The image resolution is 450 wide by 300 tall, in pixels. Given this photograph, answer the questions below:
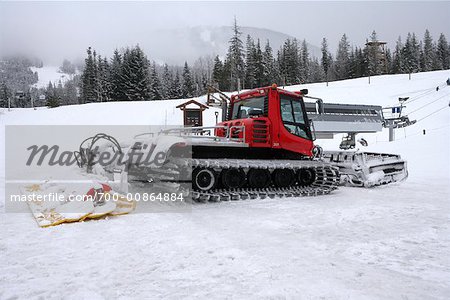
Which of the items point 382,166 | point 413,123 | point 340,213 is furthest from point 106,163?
point 413,123

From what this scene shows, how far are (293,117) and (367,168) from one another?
3116mm

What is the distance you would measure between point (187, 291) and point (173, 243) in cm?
148


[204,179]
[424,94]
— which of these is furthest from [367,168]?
[424,94]

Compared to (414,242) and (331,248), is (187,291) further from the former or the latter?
(414,242)

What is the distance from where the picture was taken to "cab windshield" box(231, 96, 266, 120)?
9.23 meters

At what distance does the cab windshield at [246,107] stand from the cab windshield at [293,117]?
577mm

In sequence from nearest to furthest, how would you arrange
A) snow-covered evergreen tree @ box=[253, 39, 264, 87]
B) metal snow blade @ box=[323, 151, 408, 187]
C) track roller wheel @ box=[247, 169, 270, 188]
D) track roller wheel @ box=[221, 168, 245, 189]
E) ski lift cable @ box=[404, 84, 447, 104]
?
track roller wheel @ box=[221, 168, 245, 189], track roller wheel @ box=[247, 169, 270, 188], metal snow blade @ box=[323, 151, 408, 187], ski lift cable @ box=[404, 84, 447, 104], snow-covered evergreen tree @ box=[253, 39, 264, 87]

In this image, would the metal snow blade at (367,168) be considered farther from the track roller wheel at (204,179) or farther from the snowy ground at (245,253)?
the track roller wheel at (204,179)

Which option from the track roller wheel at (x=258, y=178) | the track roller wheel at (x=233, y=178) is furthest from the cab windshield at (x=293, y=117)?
the track roller wheel at (x=233, y=178)

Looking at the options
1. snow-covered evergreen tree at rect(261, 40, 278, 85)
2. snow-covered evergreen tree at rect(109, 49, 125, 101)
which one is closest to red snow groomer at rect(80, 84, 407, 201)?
snow-covered evergreen tree at rect(109, 49, 125, 101)

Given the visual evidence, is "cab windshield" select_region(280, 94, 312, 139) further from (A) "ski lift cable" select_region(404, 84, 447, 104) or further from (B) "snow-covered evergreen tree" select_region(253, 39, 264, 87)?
(B) "snow-covered evergreen tree" select_region(253, 39, 264, 87)

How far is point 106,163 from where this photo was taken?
379 inches

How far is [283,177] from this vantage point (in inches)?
357

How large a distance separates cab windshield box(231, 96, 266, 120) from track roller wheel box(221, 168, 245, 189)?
186 cm
